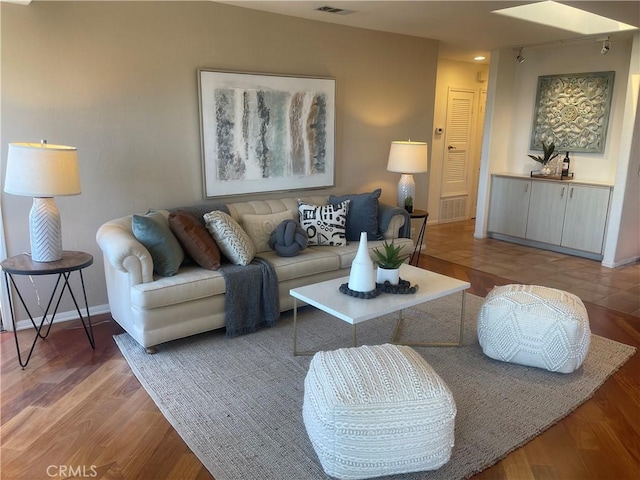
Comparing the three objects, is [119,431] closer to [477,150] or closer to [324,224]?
[324,224]

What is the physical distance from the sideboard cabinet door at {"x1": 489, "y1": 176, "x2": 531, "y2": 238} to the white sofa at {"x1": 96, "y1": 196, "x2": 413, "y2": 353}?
11.8 feet

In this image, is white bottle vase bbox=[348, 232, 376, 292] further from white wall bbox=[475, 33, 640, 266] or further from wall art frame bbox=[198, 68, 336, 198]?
white wall bbox=[475, 33, 640, 266]

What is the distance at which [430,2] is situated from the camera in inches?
151

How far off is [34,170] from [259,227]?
1.64m

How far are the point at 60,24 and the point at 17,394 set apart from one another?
238cm

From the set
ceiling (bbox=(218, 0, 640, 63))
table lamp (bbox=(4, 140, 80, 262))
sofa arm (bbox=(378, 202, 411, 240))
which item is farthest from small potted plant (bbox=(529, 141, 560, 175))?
table lamp (bbox=(4, 140, 80, 262))

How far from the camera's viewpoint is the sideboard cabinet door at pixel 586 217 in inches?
213

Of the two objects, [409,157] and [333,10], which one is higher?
[333,10]

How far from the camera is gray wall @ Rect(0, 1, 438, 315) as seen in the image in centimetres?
326

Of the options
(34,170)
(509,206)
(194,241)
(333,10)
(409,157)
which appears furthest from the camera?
(509,206)

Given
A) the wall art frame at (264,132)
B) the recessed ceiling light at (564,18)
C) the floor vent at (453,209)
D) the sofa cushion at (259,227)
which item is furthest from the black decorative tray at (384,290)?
the floor vent at (453,209)

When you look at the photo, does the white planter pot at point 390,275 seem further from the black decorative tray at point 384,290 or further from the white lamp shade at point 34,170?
the white lamp shade at point 34,170

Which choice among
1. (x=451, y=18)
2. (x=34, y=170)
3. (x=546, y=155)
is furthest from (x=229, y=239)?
(x=546, y=155)

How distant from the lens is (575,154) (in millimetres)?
5988
